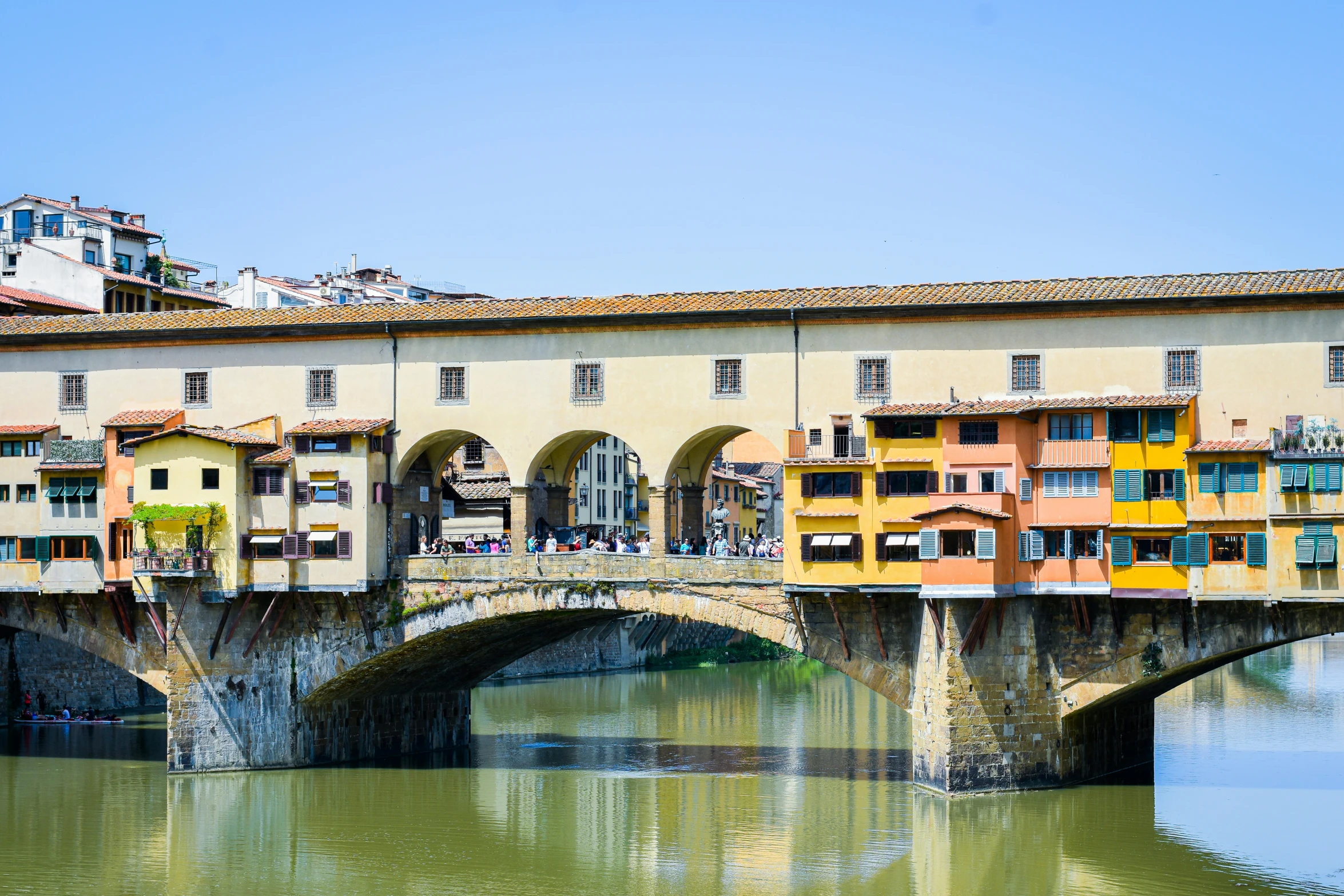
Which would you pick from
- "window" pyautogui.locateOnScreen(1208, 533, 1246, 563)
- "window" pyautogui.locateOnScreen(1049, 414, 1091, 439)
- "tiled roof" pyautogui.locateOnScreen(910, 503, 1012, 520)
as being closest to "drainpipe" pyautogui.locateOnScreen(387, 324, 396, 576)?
"tiled roof" pyautogui.locateOnScreen(910, 503, 1012, 520)

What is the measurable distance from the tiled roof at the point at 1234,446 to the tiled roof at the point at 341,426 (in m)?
19.7

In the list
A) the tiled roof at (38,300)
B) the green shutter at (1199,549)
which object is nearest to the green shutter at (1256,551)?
the green shutter at (1199,549)

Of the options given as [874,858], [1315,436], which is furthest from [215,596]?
[1315,436]

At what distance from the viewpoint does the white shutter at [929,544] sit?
38.3m

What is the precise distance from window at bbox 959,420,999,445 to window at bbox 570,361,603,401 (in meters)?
9.31

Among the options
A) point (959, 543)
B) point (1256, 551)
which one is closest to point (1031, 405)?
point (959, 543)

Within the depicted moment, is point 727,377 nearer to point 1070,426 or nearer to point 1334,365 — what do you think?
point 1070,426

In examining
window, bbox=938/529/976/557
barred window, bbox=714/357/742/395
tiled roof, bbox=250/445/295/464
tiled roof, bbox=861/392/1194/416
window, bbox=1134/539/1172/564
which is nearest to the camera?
window, bbox=1134/539/1172/564

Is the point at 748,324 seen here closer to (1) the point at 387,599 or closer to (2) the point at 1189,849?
(1) the point at 387,599

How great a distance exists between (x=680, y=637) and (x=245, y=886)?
48120 mm

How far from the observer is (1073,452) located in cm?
3862

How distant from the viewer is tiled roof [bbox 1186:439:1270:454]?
36781 mm

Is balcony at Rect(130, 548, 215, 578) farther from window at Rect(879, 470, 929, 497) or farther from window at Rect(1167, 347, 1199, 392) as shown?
window at Rect(1167, 347, 1199, 392)

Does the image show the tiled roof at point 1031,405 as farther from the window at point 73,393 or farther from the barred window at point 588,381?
the window at point 73,393
